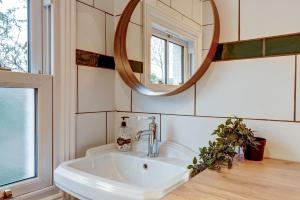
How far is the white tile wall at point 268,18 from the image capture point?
2.87 feet

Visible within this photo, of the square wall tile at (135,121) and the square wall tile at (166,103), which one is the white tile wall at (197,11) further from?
the square wall tile at (135,121)

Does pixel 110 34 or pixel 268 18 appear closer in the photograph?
pixel 268 18

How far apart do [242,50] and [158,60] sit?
1.29 ft

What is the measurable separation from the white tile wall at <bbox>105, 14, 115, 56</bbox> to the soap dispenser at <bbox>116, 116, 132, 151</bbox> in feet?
1.23

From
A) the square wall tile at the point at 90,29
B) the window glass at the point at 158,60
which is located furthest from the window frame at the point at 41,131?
the window glass at the point at 158,60

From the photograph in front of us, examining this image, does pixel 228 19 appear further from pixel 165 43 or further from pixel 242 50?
pixel 165 43

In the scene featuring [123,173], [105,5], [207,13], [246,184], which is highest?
[105,5]

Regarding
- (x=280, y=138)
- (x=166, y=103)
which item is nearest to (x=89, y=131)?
(x=166, y=103)

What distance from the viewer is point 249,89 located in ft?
3.13

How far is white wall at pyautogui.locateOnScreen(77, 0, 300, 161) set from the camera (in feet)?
2.91

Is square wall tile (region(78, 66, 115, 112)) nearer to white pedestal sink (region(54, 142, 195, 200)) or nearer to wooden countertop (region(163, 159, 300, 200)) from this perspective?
white pedestal sink (region(54, 142, 195, 200))

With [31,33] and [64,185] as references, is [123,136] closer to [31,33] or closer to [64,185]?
[64,185]

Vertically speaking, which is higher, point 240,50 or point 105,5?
point 105,5

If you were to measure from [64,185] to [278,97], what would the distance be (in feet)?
2.78
